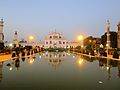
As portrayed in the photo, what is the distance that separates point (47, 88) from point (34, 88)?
1.60 feet

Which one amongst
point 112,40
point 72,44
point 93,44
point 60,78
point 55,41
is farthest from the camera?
point 55,41

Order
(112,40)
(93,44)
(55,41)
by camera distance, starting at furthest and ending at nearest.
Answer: (55,41) < (93,44) < (112,40)

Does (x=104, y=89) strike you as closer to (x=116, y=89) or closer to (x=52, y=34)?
(x=116, y=89)

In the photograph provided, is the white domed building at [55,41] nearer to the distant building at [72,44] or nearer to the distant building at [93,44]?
the distant building at [72,44]

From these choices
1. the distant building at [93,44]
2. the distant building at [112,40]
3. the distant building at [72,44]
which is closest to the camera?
the distant building at [93,44]

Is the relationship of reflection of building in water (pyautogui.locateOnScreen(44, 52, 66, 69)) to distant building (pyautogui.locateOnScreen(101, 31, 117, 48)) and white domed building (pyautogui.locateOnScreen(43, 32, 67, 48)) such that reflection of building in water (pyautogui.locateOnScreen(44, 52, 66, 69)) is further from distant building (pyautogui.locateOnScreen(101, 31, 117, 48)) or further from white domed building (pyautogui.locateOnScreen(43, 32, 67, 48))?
white domed building (pyautogui.locateOnScreen(43, 32, 67, 48))

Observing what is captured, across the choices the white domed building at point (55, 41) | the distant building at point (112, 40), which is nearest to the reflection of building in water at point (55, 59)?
the distant building at point (112, 40)

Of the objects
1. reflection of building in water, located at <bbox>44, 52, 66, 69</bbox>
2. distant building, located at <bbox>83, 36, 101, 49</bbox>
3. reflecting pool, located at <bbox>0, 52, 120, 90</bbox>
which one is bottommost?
reflecting pool, located at <bbox>0, 52, 120, 90</bbox>

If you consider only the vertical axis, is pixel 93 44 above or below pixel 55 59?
above

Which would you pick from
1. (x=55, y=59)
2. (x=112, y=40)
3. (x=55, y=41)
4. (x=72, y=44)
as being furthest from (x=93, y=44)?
(x=55, y=41)

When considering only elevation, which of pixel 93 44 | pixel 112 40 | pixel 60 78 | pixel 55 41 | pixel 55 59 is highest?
pixel 55 41

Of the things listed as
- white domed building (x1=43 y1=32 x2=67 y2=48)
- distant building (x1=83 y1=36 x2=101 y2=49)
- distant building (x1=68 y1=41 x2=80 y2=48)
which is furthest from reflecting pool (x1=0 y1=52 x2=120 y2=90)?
white domed building (x1=43 y1=32 x2=67 y2=48)

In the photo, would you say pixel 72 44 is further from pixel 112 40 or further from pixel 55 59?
pixel 55 59

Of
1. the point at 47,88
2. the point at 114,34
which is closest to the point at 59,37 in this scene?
the point at 114,34
